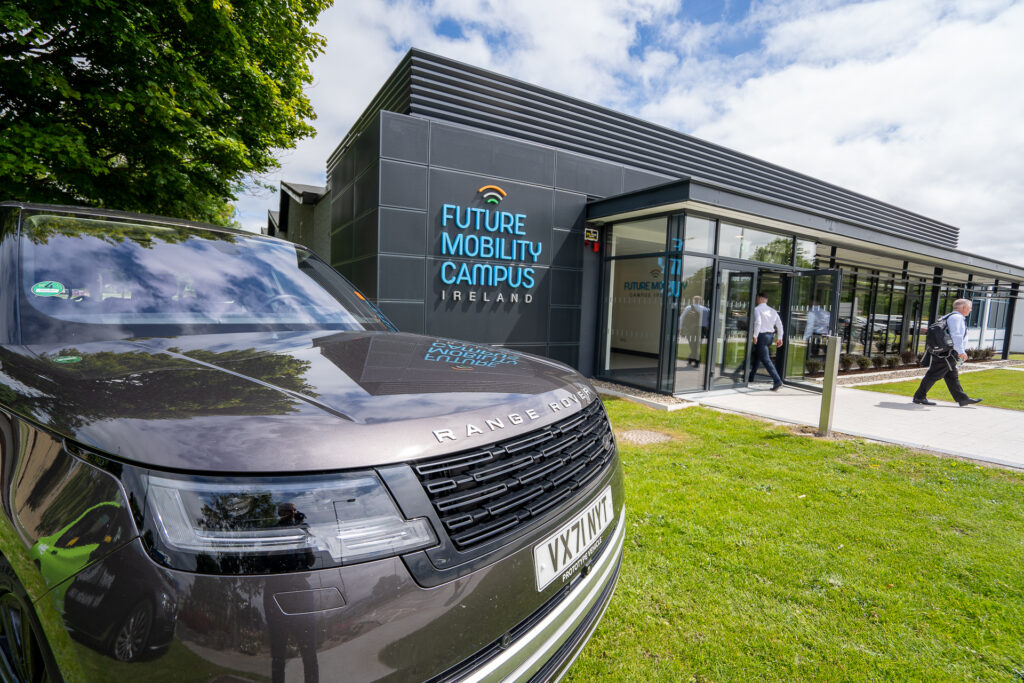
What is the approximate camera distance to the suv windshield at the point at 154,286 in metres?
1.79

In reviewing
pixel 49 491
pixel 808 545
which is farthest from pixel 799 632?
pixel 49 491

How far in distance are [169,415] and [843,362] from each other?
14.9 meters

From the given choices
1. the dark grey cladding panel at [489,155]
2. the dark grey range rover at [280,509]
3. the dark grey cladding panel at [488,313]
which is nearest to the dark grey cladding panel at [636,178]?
the dark grey cladding panel at [489,155]

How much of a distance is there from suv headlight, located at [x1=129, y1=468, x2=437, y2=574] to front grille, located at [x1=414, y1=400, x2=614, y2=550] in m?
0.16

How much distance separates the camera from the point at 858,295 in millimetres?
13273

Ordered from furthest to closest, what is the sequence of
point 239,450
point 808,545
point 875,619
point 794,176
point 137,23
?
point 794,176
point 137,23
point 808,545
point 875,619
point 239,450

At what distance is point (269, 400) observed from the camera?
1.16 metres

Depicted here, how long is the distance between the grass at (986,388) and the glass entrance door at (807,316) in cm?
154

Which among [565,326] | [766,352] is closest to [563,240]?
[565,326]

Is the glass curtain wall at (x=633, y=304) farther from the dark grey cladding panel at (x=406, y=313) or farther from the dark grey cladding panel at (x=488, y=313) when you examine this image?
the dark grey cladding panel at (x=406, y=313)

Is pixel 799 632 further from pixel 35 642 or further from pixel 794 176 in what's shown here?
pixel 794 176

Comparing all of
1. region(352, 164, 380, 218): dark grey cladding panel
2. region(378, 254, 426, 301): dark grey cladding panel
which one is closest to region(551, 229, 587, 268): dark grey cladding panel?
region(378, 254, 426, 301): dark grey cladding panel

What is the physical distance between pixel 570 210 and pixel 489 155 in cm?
210

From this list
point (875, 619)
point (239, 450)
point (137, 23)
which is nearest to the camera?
point (239, 450)
